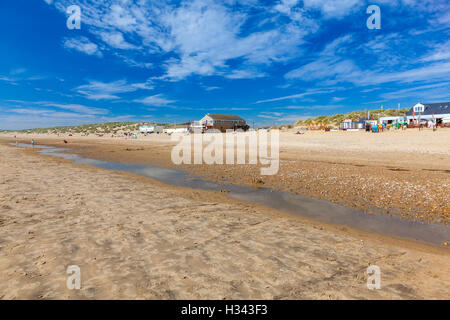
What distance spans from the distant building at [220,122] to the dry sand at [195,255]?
76346 mm

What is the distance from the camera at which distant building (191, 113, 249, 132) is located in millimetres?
82625

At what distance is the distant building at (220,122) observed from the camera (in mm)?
82625

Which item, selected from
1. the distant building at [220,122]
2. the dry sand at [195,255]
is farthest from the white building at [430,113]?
the dry sand at [195,255]

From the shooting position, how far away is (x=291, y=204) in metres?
8.85

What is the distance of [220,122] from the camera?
84625mm

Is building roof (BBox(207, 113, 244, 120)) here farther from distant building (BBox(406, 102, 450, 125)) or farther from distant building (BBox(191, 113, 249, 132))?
distant building (BBox(406, 102, 450, 125))

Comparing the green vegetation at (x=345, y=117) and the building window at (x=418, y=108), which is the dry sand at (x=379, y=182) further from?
the green vegetation at (x=345, y=117)

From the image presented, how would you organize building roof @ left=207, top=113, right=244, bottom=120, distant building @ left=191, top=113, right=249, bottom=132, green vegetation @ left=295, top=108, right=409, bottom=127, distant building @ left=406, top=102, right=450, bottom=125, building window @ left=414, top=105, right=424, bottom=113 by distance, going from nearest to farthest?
distant building @ left=406, top=102, right=450, bottom=125 < building window @ left=414, top=105, right=424, bottom=113 < green vegetation @ left=295, top=108, right=409, bottom=127 < distant building @ left=191, top=113, right=249, bottom=132 < building roof @ left=207, top=113, right=244, bottom=120

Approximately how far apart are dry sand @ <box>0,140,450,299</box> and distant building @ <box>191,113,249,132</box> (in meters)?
76.3

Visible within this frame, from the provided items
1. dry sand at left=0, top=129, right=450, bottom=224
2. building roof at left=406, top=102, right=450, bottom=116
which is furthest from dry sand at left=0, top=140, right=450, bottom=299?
building roof at left=406, top=102, right=450, bottom=116

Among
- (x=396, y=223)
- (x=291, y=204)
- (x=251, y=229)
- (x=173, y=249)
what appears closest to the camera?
(x=173, y=249)

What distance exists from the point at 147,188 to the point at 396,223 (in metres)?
10.4

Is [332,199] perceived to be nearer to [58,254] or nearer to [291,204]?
[291,204]
